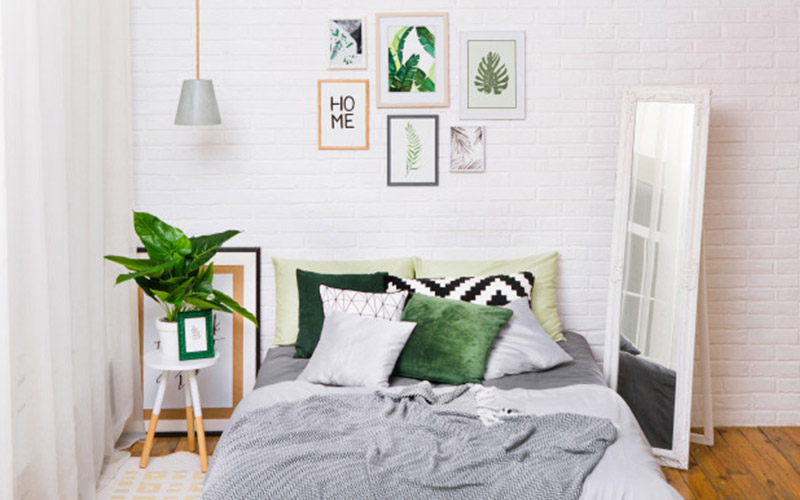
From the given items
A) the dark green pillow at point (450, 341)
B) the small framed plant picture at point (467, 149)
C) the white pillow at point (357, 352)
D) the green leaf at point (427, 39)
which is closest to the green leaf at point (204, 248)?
the white pillow at point (357, 352)

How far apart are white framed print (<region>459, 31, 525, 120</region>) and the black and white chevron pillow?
834 mm

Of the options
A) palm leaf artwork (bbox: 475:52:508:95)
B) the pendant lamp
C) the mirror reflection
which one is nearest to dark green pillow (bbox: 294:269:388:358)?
the pendant lamp

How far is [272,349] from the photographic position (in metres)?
4.21

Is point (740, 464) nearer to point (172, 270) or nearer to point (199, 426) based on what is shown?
point (199, 426)

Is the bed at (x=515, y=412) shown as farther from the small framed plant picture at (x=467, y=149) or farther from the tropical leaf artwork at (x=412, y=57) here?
the tropical leaf artwork at (x=412, y=57)

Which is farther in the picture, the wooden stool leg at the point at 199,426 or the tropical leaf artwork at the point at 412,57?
the tropical leaf artwork at the point at 412,57

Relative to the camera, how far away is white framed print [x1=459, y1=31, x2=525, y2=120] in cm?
437

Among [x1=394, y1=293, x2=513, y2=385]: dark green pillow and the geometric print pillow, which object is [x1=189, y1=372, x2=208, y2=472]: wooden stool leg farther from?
[x1=394, y1=293, x2=513, y2=385]: dark green pillow

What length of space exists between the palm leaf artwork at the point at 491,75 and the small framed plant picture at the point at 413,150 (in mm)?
276

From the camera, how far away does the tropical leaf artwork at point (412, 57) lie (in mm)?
4371

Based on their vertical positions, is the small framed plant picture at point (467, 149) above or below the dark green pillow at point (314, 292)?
above

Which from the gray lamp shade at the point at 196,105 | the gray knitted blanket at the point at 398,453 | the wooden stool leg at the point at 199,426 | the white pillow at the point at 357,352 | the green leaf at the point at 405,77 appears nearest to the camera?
the gray knitted blanket at the point at 398,453

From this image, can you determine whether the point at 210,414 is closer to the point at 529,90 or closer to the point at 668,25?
the point at 529,90

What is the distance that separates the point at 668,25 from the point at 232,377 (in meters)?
2.75
